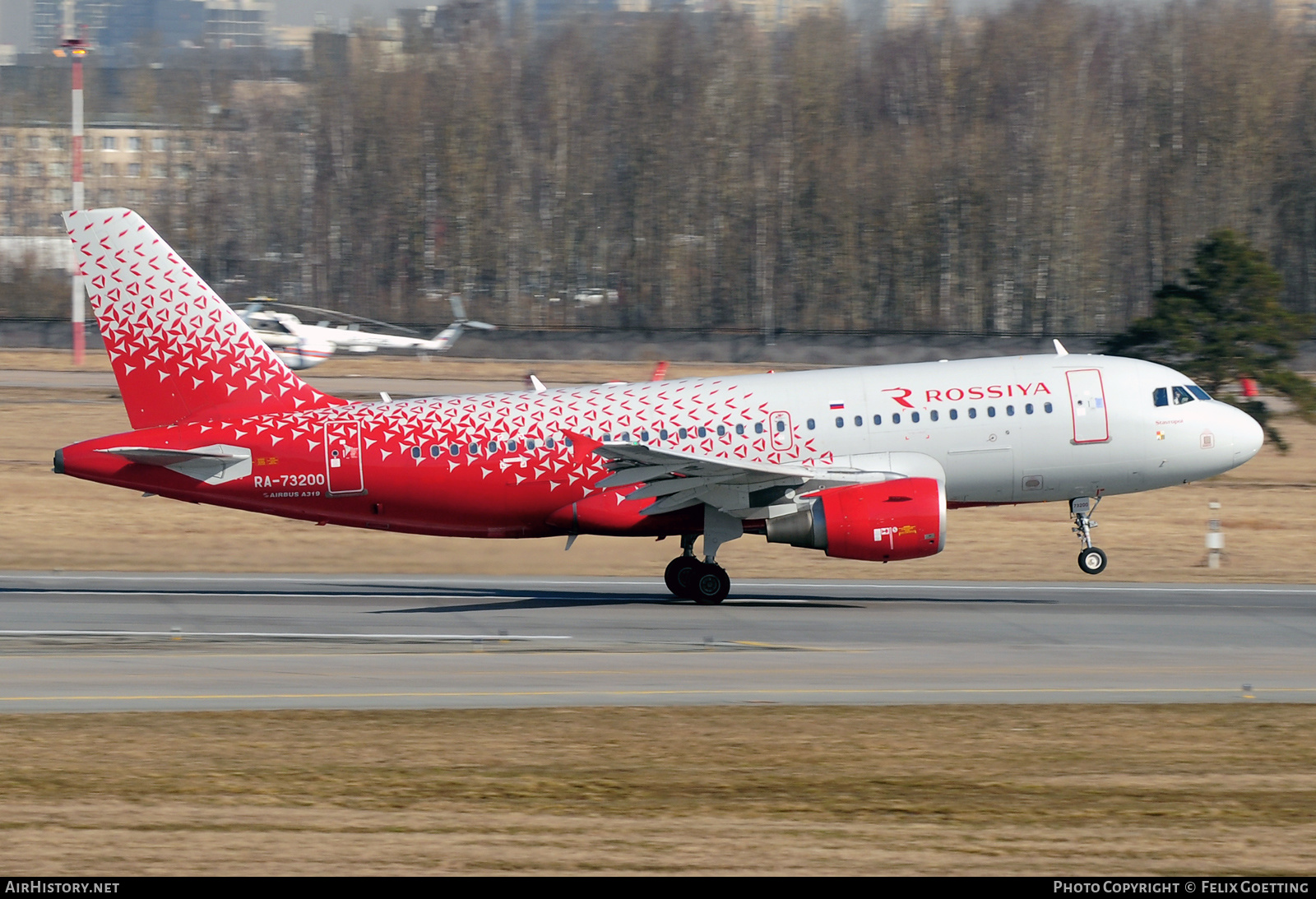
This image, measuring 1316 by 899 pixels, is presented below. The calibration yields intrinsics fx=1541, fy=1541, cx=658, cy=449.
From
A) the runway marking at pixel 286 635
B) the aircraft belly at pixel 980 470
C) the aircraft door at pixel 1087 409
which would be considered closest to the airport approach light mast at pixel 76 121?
the runway marking at pixel 286 635

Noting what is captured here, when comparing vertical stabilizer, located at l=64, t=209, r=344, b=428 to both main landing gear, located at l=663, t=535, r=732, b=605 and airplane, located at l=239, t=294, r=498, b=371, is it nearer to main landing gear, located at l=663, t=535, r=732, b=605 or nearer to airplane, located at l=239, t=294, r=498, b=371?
main landing gear, located at l=663, t=535, r=732, b=605

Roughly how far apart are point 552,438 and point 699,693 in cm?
893

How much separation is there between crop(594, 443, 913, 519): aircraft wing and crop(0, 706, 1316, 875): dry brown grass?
820 cm

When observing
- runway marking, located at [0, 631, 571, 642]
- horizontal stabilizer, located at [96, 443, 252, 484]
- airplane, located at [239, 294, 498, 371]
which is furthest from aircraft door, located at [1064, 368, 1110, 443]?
airplane, located at [239, 294, 498, 371]

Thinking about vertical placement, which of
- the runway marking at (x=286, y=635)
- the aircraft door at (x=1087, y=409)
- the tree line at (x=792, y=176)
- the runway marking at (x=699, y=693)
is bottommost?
the runway marking at (x=286, y=635)

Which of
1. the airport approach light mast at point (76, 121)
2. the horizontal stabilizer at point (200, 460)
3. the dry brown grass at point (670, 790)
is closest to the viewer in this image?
the dry brown grass at point (670, 790)

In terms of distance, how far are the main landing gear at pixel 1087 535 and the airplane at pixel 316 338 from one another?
3916 centimetres

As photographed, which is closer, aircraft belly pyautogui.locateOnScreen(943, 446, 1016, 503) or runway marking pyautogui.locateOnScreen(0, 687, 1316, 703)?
runway marking pyautogui.locateOnScreen(0, 687, 1316, 703)

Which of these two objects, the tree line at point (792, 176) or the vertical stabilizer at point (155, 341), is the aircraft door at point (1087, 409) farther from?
the tree line at point (792, 176)

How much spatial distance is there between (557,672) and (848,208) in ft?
265

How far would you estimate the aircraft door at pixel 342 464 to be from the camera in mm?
27469

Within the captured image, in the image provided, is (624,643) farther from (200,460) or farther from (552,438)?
(200,460)

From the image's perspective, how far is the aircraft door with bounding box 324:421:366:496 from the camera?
2747 centimetres

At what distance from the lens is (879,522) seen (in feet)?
85.4
